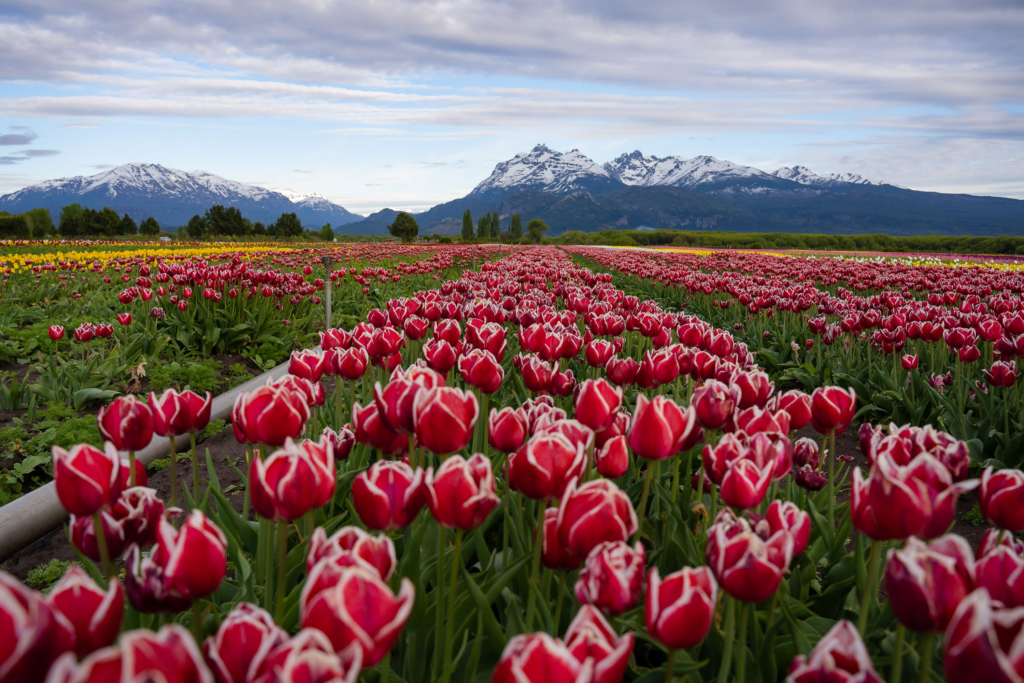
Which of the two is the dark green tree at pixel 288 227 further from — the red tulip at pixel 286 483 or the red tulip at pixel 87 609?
the red tulip at pixel 87 609

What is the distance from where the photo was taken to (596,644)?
100cm

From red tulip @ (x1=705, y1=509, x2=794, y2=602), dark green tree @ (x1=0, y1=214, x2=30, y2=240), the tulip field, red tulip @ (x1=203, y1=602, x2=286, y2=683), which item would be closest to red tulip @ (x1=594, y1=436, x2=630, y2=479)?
the tulip field

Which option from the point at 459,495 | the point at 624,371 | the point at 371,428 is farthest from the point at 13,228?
the point at 459,495

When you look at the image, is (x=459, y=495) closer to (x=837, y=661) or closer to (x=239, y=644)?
(x=239, y=644)

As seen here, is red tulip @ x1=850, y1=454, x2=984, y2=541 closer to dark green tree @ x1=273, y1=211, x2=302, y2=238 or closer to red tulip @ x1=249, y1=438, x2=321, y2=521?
red tulip @ x1=249, y1=438, x2=321, y2=521

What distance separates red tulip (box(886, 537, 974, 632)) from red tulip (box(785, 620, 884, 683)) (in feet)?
0.43

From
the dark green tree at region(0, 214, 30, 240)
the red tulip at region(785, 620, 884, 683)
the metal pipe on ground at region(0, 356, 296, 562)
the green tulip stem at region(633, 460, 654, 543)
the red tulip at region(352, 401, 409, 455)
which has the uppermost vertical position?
the dark green tree at region(0, 214, 30, 240)

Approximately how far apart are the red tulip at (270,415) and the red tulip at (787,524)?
51.6 inches

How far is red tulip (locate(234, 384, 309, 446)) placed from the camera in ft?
5.92

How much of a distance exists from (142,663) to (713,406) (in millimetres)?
1901

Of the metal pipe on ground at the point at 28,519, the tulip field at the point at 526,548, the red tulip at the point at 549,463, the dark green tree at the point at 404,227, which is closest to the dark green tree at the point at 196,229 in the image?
the dark green tree at the point at 404,227

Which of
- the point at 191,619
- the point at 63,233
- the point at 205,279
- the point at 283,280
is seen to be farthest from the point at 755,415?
the point at 63,233

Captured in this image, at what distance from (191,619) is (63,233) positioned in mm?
80059

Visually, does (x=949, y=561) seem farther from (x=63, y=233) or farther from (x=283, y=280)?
(x=63, y=233)
